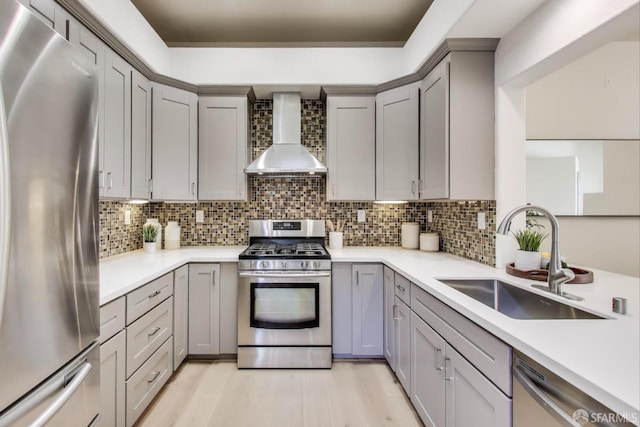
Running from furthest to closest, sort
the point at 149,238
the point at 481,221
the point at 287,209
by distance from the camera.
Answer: the point at 287,209 → the point at 149,238 → the point at 481,221

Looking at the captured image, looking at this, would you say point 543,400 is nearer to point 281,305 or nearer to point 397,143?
point 281,305

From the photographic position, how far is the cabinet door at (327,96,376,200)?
279cm

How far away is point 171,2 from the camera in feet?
7.85

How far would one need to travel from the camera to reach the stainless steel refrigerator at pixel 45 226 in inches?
28.8

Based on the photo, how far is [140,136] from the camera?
234cm

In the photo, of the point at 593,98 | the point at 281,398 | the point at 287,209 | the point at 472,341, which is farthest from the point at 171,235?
the point at 593,98

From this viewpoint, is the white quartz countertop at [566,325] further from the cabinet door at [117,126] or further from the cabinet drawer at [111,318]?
the cabinet door at [117,126]

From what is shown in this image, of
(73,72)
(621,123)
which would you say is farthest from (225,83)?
(621,123)

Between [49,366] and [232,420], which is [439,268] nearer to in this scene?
[232,420]

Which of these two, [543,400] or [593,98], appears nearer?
[543,400]

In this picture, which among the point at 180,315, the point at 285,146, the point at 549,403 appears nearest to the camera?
the point at 549,403

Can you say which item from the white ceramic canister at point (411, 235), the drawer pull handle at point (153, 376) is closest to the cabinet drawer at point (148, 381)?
the drawer pull handle at point (153, 376)

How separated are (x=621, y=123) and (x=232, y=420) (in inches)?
151

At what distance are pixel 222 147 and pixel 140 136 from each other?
25.8 inches
